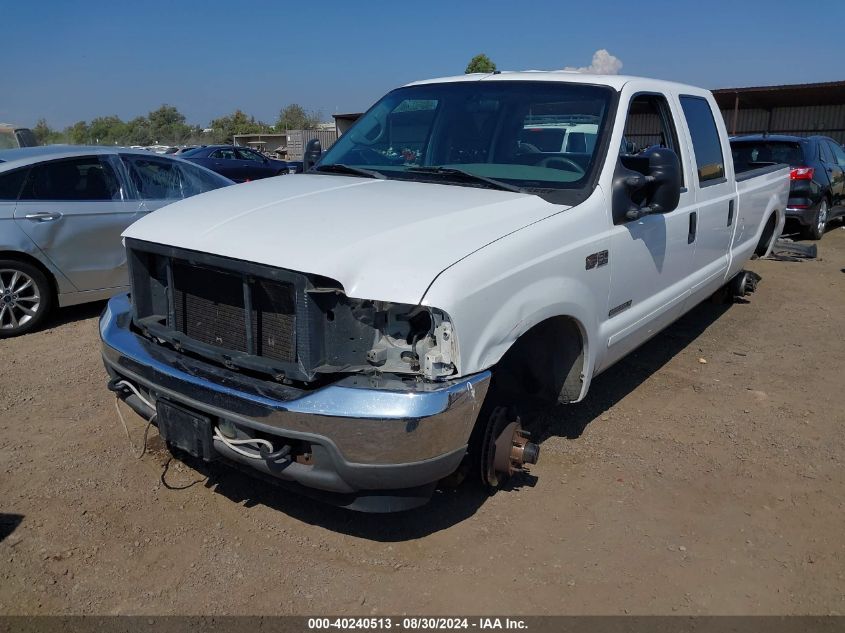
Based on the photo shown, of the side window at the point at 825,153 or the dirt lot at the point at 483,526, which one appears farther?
the side window at the point at 825,153

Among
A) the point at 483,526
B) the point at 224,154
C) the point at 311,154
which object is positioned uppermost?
the point at 224,154

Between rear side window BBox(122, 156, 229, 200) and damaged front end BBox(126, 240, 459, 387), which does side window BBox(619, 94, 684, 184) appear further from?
rear side window BBox(122, 156, 229, 200)

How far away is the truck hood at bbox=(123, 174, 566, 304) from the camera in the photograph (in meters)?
2.63

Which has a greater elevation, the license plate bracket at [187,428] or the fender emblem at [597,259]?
the fender emblem at [597,259]

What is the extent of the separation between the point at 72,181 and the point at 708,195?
535 cm

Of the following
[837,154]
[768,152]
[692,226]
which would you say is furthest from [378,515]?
[837,154]

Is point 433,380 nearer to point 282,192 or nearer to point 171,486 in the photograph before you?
point 282,192

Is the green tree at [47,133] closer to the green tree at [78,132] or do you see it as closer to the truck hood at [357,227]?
the green tree at [78,132]

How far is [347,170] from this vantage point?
4164 millimetres

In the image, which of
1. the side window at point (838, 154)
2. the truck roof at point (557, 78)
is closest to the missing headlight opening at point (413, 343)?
the truck roof at point (557, 78)

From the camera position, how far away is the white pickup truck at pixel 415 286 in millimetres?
2650

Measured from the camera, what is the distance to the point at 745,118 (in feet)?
85.1

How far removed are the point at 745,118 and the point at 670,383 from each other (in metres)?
24.4

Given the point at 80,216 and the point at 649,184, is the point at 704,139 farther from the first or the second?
the point at 80,216
